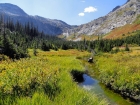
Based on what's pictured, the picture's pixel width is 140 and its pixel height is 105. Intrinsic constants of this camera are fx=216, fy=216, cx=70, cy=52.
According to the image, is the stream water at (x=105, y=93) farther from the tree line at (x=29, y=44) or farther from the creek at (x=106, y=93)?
the tree line at (x=29, y=44)

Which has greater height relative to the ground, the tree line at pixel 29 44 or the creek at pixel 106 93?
the tree line at pixel 29 44

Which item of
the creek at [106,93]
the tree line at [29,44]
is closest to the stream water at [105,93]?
the creek at [106,93]

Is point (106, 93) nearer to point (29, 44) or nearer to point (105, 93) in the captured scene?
point (105, 93)

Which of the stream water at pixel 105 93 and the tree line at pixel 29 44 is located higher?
the tree line at pixel 29 44

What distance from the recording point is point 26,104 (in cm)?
916

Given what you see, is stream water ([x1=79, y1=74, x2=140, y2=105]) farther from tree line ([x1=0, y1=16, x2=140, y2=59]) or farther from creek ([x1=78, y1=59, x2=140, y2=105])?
tree line ([x1=0, y1=16, x2=140, y2=59])

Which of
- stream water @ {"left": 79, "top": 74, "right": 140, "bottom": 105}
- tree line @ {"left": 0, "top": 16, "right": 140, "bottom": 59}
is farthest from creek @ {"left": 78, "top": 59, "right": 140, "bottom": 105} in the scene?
tree line @ {"left": 0, "top": 16, "right": 140, "bottom": 59}

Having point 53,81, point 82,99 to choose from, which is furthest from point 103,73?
point 82,99

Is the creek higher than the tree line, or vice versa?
the tree line

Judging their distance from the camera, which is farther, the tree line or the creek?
the tree line

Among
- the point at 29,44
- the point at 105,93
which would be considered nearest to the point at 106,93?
the point at 105,93

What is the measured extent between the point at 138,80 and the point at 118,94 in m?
3.31

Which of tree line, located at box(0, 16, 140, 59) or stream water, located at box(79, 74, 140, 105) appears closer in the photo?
stream water, located at box(79, 74, 140, 105)

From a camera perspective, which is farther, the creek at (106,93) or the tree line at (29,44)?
the tree line at (29,44)
